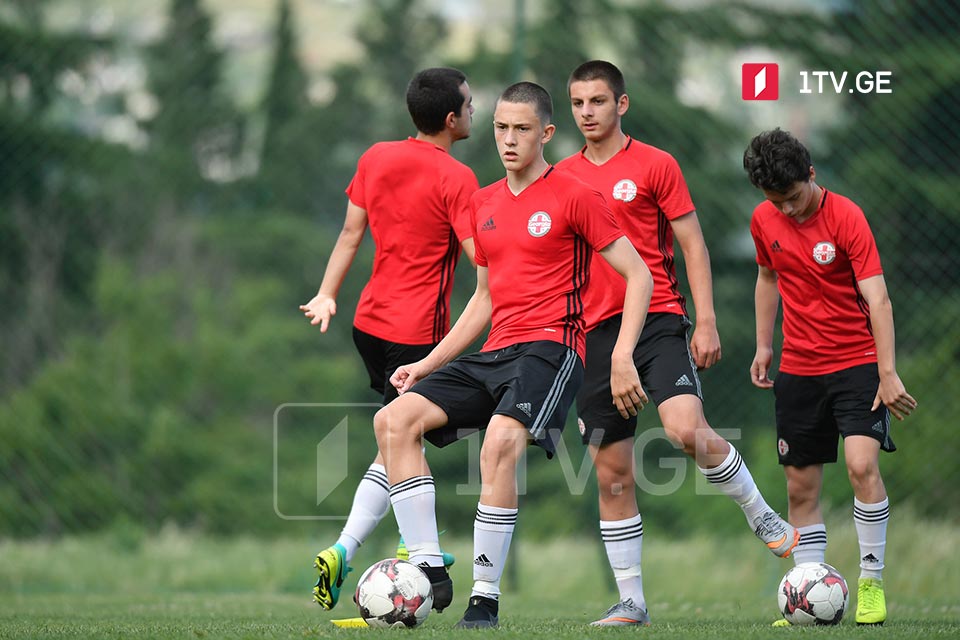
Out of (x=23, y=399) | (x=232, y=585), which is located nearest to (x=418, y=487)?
(x=232, y=585)

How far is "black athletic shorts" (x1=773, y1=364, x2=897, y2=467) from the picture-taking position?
4961 millimetres

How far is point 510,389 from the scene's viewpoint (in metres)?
4.16

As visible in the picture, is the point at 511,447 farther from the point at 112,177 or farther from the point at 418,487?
the point at 112,177

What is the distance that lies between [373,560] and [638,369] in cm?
445

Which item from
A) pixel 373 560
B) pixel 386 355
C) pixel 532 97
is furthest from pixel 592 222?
pixel 373 560

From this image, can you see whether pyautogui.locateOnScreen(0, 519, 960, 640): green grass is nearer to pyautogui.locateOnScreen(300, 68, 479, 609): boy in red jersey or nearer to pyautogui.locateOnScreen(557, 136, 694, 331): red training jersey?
pyautogui.locateOnScreen(300, 68, 479, 609): boy in red jersey

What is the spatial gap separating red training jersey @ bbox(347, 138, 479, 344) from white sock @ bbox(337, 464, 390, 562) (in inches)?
24.4

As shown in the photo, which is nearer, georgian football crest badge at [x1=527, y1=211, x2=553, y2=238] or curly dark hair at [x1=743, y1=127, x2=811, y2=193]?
georgian football crest badge at [x1=527, y1=211, x2=553, y2=238]

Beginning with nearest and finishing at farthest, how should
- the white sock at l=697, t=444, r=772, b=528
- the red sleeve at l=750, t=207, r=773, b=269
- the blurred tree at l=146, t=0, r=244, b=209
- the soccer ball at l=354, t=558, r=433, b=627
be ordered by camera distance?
the soccer ball at l=354, t=558, r=433, b=627 < the white sock at l=697, t=444, r=772, b=528 < the red sleeve at l=750, t=207, r=773, b=269 < the blurred tree at l=146, t=0, r=244, b=209

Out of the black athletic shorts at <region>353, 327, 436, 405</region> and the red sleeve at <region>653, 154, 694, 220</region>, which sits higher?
the red sleeve at <region>653, 154, 694, 220</region>

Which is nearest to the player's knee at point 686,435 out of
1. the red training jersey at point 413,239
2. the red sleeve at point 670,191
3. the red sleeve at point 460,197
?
the red sleeve at point 670,191

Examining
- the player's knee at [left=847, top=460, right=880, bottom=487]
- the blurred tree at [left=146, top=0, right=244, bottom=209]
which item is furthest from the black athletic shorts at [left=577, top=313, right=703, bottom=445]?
the blurred tree at [left=146, top=0, right=244, bottom=209]

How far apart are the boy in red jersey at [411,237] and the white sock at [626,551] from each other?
3.31 feet

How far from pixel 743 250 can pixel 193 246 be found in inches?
250
